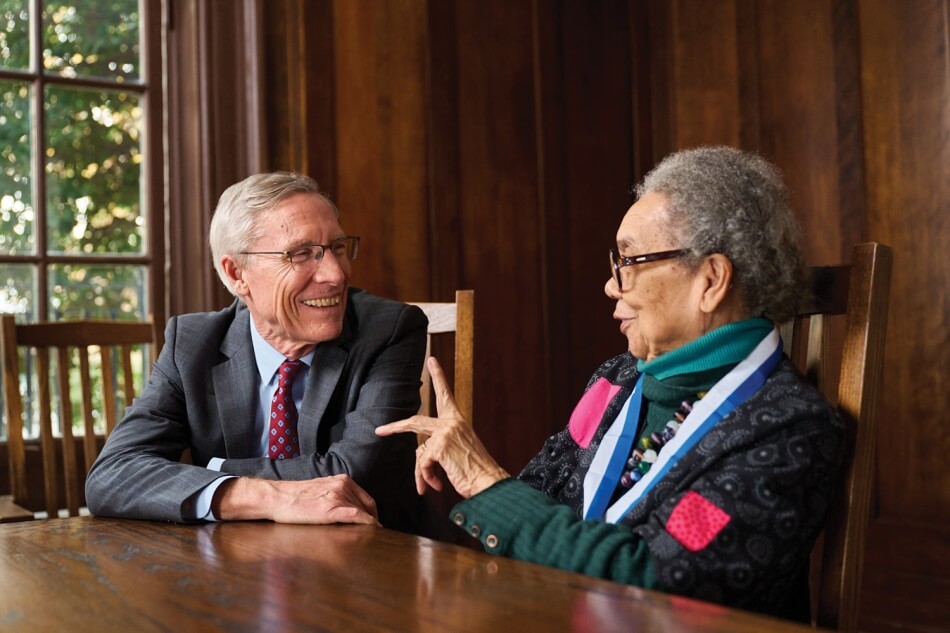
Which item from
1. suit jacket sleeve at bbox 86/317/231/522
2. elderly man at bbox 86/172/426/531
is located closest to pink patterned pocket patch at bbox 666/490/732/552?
elderly man at bbox 86/172/426/531

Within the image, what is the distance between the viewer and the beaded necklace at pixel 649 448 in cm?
134

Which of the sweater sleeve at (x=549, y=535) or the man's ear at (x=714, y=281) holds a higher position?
the man's ear at (x=714, y=281)

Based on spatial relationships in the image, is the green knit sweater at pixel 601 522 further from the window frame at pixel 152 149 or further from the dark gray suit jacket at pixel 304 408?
the window frame at pixel 152 149

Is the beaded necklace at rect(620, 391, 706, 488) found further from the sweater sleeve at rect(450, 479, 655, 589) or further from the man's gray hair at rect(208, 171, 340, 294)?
the man's gray hair at rect(208, 171, 340, 294)

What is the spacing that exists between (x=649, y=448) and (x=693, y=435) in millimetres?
110

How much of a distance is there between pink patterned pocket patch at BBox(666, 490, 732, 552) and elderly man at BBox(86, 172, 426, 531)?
0.64 m

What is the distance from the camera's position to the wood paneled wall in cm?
285

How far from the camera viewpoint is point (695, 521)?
1121 mm

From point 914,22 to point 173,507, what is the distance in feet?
8.26

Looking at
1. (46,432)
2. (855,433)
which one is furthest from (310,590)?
(46,432)

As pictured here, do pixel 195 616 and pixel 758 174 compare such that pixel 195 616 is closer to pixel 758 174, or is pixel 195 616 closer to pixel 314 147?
pixel 758 174

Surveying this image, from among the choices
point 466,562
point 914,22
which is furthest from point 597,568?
point 914,22

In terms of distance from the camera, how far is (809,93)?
313 centimetres

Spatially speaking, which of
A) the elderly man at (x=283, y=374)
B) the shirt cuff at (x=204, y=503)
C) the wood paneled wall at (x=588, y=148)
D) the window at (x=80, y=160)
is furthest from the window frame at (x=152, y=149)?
the shirt cuff at (x=204, y=503)
